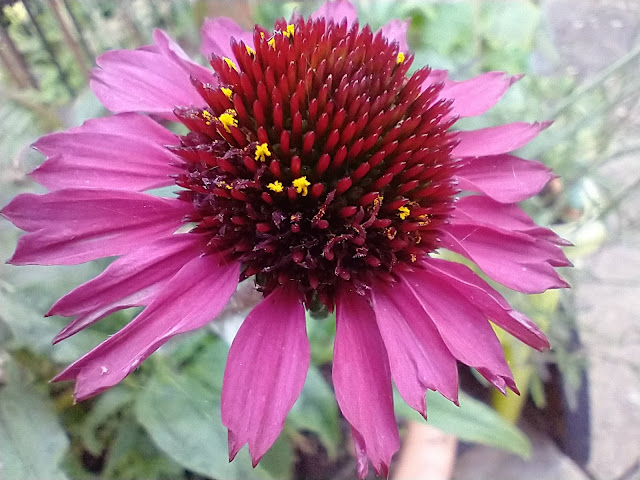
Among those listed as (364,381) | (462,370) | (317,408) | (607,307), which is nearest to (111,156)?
(364,381)

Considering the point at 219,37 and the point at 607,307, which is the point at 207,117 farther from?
the point at 607,307

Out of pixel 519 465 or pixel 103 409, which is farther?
pixel 519 465

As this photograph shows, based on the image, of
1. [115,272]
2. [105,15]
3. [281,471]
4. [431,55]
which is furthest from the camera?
[431,55]

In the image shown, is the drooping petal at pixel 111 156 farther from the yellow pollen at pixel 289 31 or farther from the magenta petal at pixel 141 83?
the yellow pollen at pixel 289 31

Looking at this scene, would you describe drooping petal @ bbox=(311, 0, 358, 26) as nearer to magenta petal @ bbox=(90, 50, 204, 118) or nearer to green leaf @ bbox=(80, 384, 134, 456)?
magenta petal @ bbox=(90, 50, 204, 118)

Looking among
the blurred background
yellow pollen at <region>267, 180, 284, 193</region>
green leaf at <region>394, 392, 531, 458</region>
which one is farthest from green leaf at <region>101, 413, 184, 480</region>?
yellow pollen at <region>267, 180, 284, 193</region>

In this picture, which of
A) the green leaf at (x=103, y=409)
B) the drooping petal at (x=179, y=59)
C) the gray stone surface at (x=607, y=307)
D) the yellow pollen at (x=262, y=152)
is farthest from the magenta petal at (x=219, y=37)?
the gray stone surface at (x=607, y=307)

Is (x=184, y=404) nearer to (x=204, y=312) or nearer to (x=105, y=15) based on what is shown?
(x=204, y=312)

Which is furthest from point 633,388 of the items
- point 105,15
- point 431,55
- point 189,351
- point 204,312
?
point 105,15
